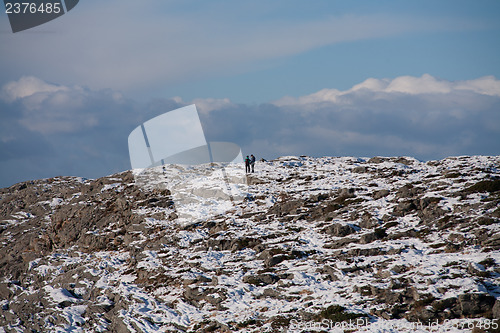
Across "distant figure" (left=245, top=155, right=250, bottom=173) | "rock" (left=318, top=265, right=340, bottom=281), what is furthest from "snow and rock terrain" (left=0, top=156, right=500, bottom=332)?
"distant figure" (left=245, top=155, right=250, bottom=173)

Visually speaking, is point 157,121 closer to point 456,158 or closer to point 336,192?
point 336,192

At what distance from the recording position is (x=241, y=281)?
36.1 meters

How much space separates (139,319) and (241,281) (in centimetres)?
759

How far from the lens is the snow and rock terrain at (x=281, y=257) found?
29.8 meters

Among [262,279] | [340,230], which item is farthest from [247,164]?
[262,279]

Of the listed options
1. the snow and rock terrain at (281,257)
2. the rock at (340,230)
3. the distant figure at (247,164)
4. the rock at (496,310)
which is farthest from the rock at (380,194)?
the rock at (496,310)

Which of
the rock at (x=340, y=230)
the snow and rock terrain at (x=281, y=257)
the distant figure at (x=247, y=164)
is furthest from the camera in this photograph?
the distant figure at (x=247, y=164)

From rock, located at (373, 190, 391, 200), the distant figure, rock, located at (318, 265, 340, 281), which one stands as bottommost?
rock, located at (318, 265, 340, 281)

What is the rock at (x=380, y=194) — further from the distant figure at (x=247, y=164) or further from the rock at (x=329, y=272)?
the distant figure at (x=247, y=164)

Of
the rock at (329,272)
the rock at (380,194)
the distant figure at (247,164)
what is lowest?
the rock at (329,272)

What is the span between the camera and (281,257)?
126ft

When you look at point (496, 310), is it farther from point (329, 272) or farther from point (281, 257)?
point (281, 257)

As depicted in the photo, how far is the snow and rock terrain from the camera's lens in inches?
1172

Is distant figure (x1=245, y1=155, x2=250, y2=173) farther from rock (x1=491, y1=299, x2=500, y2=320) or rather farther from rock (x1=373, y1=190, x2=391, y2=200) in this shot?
rock (x1=491, y1=299, x2=500, y2=320)
